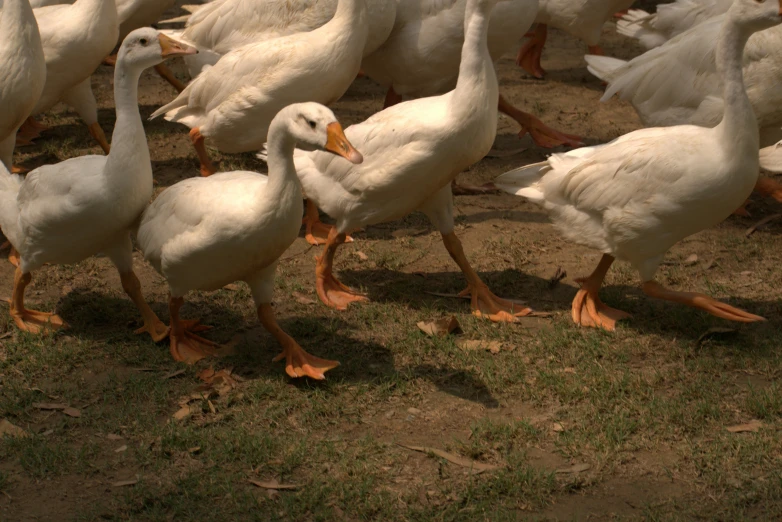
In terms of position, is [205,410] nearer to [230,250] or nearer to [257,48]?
[230,250]

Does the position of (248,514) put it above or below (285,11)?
below

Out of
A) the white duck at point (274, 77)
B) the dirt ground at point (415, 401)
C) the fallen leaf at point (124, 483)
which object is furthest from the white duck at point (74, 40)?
the fallen leaf at point (124, 483)

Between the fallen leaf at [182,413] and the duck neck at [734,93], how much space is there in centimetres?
310

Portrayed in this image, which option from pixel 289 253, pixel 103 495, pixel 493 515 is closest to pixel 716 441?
pixel 493 515

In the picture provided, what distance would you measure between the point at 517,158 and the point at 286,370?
12.3ft

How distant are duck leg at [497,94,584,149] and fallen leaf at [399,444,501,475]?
411 centimetres

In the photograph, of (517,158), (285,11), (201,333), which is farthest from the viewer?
(517,158)

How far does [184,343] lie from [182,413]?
0.63m

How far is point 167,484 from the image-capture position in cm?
407

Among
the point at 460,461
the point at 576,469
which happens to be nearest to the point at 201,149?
the point at 460,461

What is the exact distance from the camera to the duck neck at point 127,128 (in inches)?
193

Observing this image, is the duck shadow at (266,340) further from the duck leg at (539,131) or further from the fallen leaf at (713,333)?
the duck leg at (539,131)

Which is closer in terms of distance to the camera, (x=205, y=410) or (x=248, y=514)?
(x=248, y=514)

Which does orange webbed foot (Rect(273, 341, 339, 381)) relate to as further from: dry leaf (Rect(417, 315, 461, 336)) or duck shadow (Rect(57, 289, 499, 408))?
dry leaf (Rect(417, 315, 461, 336))
